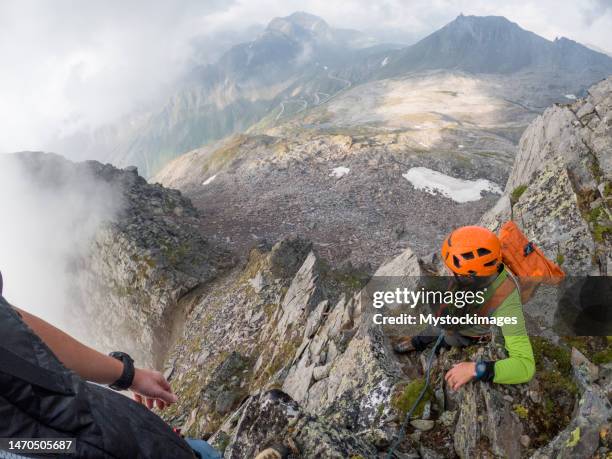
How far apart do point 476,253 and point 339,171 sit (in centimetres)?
5267

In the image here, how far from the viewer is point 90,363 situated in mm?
5266

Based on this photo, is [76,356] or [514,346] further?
[514,346]

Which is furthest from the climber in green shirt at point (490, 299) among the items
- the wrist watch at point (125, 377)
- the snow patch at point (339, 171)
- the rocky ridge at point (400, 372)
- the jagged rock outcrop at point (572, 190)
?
the snow patch at point (339, 171)

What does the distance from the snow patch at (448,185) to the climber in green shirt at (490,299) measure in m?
47.1

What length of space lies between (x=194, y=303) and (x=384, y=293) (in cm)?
2021

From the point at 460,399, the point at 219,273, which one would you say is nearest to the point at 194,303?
the point at 219,273

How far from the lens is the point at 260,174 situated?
206ft

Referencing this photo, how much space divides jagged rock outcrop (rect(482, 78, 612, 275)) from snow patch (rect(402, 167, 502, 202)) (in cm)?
3630

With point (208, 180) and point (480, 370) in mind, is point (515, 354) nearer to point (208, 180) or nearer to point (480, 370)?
point (480, 370)

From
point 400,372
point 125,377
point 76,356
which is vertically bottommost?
point 400,372

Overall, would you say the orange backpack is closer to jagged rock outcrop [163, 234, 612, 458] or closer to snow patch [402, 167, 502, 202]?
jagged rock outcrop [163, 234, 612, 458]

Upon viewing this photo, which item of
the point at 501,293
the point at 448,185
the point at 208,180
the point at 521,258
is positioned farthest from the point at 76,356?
A: the point at 208,180

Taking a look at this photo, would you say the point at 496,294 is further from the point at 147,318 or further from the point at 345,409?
the point at 147,318

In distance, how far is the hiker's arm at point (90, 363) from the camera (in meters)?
4.75
